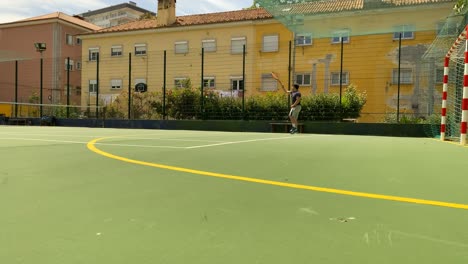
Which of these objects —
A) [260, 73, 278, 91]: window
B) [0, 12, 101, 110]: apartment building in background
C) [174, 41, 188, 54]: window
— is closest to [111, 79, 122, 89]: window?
Result: [174, 41, 188, 54]: window

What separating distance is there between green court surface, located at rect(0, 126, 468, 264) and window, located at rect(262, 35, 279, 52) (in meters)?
25.2

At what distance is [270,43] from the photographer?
29.2 meters

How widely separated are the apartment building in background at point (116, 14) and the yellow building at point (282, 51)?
3903cm

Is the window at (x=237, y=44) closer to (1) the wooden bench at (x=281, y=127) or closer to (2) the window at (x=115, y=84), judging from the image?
(2) the window at (x=115, y=84)

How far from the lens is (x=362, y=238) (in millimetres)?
1897

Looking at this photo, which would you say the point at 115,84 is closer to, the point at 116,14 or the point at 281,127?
the point at 281,127

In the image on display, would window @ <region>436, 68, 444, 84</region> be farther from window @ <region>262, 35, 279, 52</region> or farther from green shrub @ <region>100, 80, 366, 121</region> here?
window @ <region>262, 35, 279, 52</region>

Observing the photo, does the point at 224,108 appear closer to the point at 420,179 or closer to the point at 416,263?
the point at 420,179

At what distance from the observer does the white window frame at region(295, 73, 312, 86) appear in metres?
26.0

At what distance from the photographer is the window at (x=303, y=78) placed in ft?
85.5

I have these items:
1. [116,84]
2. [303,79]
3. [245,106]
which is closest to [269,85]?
[303,79]

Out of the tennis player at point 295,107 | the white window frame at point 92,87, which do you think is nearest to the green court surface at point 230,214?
the tennis player at point 295,107

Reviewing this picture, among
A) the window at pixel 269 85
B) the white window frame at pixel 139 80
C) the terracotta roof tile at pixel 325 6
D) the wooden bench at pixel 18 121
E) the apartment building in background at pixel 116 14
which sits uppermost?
the apartment building in background at pixel 116 14

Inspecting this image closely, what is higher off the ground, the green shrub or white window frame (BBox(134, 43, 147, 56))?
white window frame (BBox(134, 43, 147, 56))
